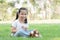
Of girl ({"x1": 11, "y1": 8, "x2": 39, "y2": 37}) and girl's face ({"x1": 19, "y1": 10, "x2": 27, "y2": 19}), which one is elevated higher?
girl's face ({"x1": 19, "y1": 10, "x2": 27, "y2": 19})

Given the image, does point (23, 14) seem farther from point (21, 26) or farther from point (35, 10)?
point (35, 10)

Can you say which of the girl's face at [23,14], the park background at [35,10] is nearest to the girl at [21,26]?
the girl's face at [23,14]

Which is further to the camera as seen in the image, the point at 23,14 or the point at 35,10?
the point at 35,10

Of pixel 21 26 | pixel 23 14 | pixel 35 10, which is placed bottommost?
pixel 21 26

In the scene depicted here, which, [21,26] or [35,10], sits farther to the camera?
[35,10]

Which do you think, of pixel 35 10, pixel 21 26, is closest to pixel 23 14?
pixel 21 26

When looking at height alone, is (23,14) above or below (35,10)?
above

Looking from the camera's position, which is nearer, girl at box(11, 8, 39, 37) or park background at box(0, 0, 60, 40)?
girl at box(11, 8, 39, 37)

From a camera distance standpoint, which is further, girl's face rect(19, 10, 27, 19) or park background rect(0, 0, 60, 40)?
park background rect(0, 0, 60, 40)

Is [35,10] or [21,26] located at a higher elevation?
[35,10]

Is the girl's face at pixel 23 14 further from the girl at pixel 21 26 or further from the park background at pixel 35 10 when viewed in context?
the park background at pixel 35 10

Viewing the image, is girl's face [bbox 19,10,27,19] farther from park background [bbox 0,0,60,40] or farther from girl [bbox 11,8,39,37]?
park background [bbox 0,0,60,40]

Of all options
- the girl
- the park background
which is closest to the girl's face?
the girl

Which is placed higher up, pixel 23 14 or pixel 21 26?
pixel 23 14
